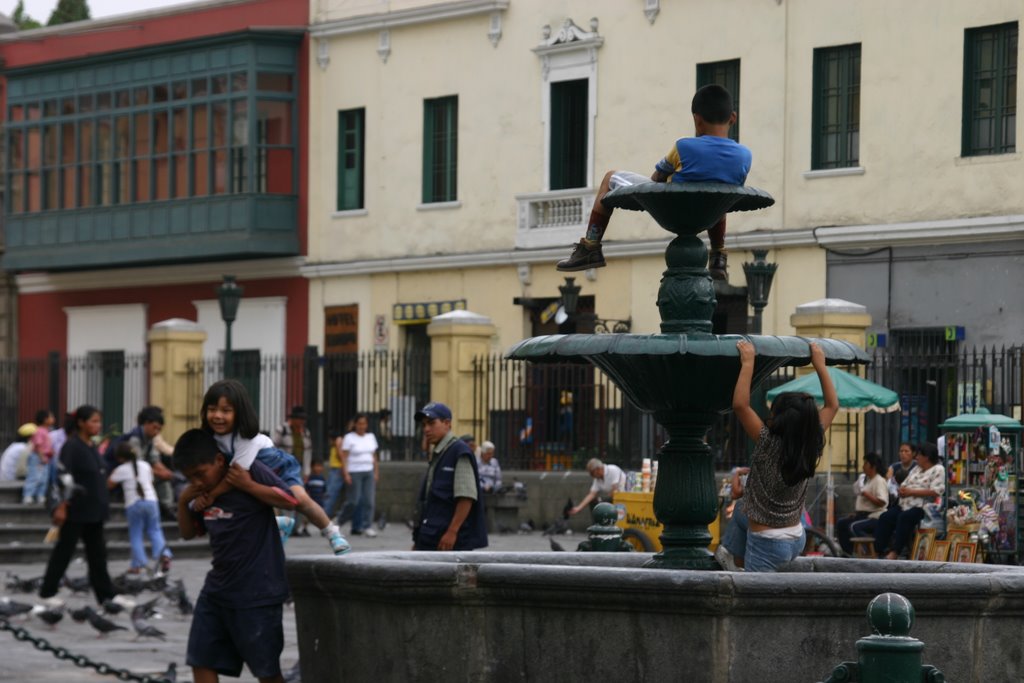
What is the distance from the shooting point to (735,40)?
31.2m

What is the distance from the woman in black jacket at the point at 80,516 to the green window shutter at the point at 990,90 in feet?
48.4

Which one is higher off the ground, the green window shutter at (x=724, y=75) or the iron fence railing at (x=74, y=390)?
the green window shutter at (x=724, y=75)

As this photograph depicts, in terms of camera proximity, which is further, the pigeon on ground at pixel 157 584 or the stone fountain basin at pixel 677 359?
the pigeon on ground at pixel 157 584

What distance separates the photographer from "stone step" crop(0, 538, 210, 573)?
23.5 metres

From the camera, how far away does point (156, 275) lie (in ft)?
131

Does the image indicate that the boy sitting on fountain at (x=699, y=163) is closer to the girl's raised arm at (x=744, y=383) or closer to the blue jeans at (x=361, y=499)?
the girl's raised arm at (x=744, y=383)

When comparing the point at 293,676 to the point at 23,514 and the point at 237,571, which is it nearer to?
the point at 237,571

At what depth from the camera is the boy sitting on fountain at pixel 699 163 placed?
9750 millimetres

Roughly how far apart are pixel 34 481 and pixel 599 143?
11.2 m

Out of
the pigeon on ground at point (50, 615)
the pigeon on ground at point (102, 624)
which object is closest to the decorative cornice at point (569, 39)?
the pigeon on ground at point (50, 615)

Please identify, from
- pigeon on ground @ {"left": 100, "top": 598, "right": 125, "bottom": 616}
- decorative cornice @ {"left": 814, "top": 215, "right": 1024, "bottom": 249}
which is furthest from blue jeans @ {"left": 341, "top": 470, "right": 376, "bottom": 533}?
pigeon on ground @ {"left": 100, "top": 598, "right": 125, "bottom": 616}

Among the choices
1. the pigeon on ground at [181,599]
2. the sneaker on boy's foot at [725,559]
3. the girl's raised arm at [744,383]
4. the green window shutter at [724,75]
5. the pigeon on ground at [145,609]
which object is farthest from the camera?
the green window shutter at [724,75]

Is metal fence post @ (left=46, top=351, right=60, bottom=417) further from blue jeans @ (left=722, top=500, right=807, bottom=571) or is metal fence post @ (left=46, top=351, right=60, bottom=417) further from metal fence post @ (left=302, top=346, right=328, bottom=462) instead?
blue jeans @ (left=722, top=500, right=807, bottom=571)

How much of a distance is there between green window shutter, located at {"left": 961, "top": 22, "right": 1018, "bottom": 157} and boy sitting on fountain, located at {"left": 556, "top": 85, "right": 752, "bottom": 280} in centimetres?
1906
